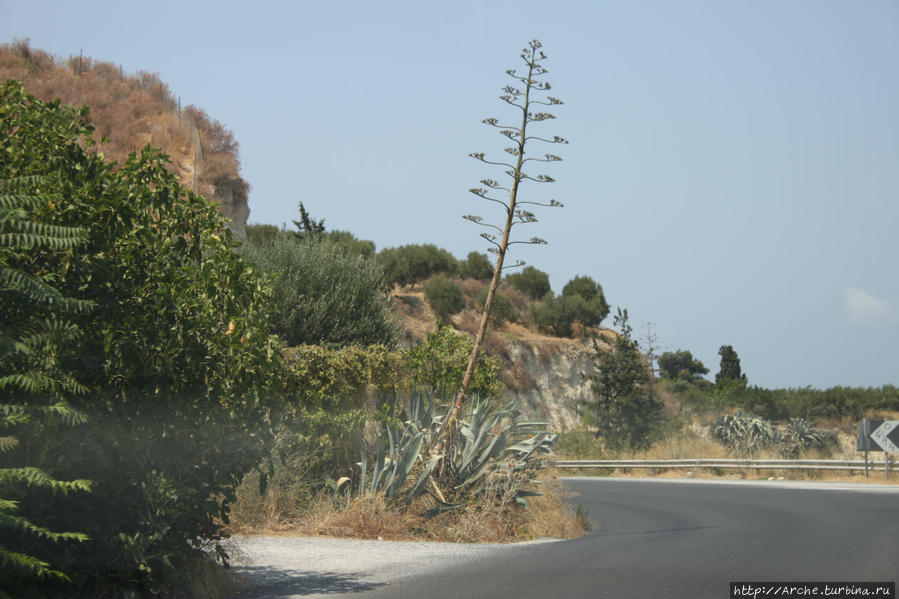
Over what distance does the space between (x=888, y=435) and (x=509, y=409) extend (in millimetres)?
15181

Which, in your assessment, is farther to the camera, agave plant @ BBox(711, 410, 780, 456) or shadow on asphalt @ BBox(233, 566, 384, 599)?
agave plant @ BBox(711, 410, 780, 456)

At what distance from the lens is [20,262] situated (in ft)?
23.1

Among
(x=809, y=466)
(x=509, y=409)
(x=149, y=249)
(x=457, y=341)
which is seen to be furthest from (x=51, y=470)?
(x=809, y=466)

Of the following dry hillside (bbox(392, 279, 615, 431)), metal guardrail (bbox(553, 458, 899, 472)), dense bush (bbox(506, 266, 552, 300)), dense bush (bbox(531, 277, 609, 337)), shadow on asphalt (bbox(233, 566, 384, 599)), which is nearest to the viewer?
shadow on asphalt (bbox(233, 566, 384, 599))

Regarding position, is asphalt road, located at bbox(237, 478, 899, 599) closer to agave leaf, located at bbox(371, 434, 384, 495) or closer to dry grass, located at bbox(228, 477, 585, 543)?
dry grass, located at bbox(228, 477, 585, 543)

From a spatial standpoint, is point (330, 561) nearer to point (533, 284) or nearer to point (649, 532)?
point (649, 532)

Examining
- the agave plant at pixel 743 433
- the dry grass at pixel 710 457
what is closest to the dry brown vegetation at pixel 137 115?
the dry grass at pixel 710 457

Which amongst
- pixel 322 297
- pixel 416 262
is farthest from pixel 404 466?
pixel 416 262

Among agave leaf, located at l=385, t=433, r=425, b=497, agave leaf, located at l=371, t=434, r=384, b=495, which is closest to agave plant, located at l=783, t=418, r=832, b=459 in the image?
agave leaf, located at l=385, t=433, r=425, b=497

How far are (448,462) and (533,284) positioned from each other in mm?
49481

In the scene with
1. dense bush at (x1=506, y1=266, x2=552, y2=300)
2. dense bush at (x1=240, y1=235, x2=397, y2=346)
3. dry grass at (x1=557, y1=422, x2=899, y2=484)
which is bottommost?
dry grass at (x1=557, y1=422, x2=899, y2=484)

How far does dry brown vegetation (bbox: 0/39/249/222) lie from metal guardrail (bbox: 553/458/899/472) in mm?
16858

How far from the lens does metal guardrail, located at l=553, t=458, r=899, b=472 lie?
28094 mm

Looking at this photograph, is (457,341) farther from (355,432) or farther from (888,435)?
(888,435)
